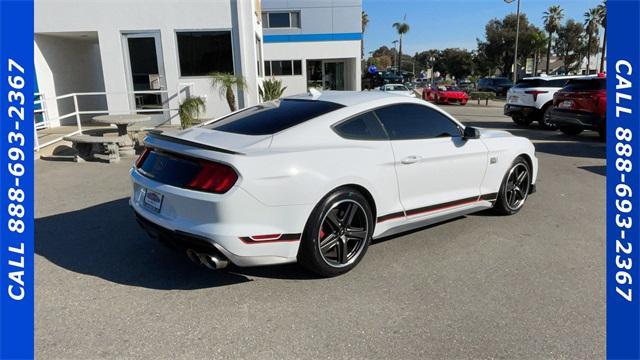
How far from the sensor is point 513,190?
5355mm

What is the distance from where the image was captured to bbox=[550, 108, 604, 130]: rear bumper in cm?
1062

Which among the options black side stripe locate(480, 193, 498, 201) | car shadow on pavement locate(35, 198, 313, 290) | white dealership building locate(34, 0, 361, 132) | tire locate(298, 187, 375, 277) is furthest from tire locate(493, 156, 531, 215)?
white dealership building locate(34, 0, 361, 132)

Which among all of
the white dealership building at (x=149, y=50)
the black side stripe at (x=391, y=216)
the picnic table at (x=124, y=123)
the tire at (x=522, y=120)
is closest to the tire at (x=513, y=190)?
the black side stripe at (x=391, y=216)

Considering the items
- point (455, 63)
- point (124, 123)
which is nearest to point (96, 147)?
point (124, 123)

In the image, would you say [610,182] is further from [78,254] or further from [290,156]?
[78,254]

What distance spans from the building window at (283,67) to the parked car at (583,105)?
64.1 ft

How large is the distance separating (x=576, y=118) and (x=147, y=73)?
11.9 metres

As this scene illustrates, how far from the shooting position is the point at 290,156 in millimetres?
3307

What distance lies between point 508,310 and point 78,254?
150 inches

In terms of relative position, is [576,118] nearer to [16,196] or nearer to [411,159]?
[411,159]

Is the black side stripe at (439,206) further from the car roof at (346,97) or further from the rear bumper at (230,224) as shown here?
the car roof at (346,97)

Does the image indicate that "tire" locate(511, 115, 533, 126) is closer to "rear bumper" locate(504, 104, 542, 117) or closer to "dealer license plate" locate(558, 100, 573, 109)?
"rear bumper" locate(504, 104, 542, 117)

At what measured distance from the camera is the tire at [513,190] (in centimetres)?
516

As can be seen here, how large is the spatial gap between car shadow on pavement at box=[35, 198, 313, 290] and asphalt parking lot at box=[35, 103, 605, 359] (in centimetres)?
2
